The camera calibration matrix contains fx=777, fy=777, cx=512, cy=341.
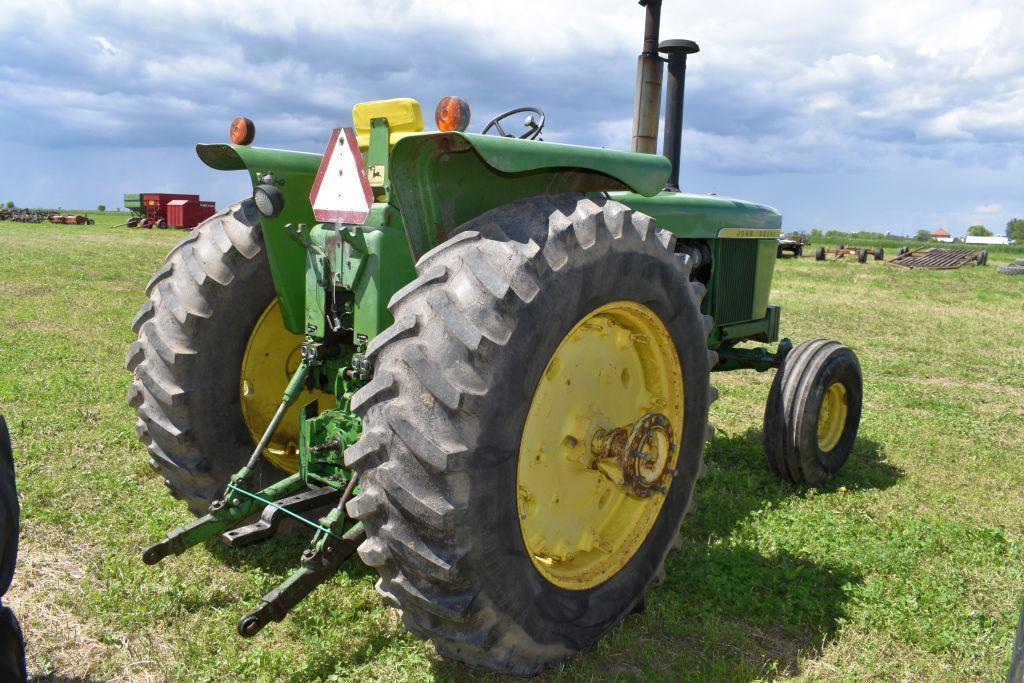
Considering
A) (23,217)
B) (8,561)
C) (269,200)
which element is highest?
(269,200)

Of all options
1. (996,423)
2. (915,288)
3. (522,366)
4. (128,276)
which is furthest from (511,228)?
(915,288)

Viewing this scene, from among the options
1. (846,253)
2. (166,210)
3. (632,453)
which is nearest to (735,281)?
(632,453)

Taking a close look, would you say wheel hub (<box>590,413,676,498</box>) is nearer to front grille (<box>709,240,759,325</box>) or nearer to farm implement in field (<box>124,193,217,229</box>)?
front grille (<box>709,240,759,325</box>)

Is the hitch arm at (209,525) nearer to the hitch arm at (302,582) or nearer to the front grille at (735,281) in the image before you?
the hitch arm at (302,582)

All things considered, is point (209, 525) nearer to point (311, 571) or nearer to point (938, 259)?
point (311, 571)

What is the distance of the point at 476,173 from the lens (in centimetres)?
288

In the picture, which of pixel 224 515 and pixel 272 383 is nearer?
pixel 224 515

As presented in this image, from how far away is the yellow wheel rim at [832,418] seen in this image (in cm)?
510

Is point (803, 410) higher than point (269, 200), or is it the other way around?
point (269, 200)

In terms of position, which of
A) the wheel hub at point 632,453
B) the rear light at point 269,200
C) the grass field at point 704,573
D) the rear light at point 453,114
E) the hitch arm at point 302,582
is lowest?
the grass field at point 704,573

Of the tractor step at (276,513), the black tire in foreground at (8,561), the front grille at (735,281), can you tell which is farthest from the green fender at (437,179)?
the front grille at (735,281)

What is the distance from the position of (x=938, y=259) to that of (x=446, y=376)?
2810 cm

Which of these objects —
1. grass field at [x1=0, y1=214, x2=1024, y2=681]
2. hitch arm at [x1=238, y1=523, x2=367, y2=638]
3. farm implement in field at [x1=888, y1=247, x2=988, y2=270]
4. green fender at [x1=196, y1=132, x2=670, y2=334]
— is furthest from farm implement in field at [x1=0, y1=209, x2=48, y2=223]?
hitch arm at [x1=238, y1=523, x2=367, y2=638]

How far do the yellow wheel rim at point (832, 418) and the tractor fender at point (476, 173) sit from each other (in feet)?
8.55
